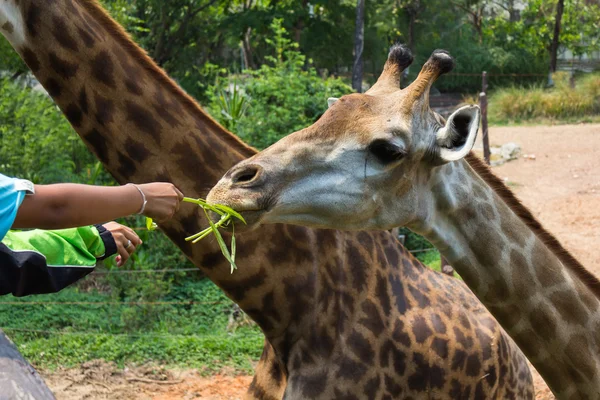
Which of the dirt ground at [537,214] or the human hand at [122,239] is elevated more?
the human hand at [122,239]

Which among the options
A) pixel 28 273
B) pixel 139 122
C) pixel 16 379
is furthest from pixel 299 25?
pixel 16 379

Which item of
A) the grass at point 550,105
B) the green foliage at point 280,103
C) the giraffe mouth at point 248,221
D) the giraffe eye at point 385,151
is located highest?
the giraffe eye at point 385,151

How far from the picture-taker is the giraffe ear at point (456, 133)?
2971mm

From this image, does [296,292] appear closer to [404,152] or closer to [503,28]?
[404,152]

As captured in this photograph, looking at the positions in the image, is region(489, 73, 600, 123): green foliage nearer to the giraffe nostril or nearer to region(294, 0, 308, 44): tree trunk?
region(294, 0, 308, 44): tree trunk

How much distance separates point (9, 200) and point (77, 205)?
0.88ft

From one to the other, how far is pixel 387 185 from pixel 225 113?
684 cm

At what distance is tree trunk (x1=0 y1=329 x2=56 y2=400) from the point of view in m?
1.85

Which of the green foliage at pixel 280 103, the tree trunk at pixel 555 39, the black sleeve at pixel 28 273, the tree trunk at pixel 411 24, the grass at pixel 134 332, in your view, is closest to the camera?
the black sleeve at pixel 28 273

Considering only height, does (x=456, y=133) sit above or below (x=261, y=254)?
above

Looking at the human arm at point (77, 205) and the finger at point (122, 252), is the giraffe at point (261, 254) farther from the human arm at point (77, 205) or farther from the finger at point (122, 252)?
the human arm at point (77, 205)

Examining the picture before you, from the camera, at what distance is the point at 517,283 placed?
316 cm

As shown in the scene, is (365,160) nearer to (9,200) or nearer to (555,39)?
(9,200)

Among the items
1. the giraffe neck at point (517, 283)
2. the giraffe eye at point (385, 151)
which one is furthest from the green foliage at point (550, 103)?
the giraffe eye at point (385, 151)
